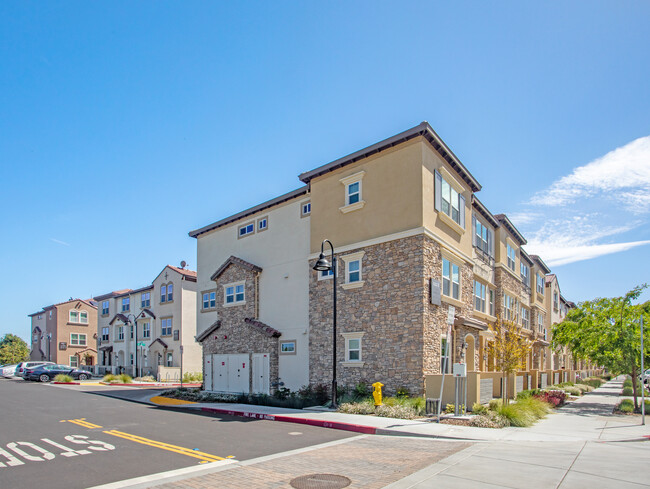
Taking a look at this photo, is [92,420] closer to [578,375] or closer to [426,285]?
[426,285]

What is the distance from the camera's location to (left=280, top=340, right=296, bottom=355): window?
23.6m

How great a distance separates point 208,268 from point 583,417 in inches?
854

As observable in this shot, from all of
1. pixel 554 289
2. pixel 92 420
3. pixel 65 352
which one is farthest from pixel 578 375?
pixel 65 352

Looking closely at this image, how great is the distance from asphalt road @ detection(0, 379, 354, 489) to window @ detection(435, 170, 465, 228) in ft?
35.9

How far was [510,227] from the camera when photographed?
3133cm

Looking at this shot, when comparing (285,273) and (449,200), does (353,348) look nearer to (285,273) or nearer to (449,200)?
(285,273)

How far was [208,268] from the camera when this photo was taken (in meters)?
30.7

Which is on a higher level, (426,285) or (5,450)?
(426,285)

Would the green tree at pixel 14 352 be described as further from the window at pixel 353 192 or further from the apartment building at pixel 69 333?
the window at pixel 353 192

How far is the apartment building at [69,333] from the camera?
56906 millimetres

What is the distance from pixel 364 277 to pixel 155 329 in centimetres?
2830

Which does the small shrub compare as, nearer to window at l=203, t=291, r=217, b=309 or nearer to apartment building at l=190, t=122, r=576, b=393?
apartment building at l=190, t=122, r=576, b=393

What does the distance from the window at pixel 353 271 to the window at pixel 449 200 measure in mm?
4055

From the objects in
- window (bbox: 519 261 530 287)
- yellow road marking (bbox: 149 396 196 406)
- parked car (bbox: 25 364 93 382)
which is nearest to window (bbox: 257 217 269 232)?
yellow road marking (bbox: 149 396 196 406)
